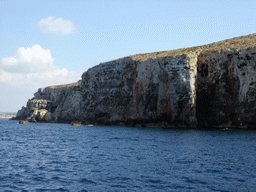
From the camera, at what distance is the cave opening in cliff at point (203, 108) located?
67.6 m

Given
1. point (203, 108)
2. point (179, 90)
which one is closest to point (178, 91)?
point (179, 90)

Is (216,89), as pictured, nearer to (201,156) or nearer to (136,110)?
(136,110)

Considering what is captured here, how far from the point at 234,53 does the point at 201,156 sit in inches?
1804

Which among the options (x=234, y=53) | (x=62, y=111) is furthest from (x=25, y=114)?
(x=234, y=53)

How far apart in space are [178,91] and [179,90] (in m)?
0.41

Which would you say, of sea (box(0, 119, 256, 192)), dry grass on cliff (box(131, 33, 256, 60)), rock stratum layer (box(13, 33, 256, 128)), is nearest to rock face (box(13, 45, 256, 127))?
rock stratum layer (box(13, 33, 256, 128))

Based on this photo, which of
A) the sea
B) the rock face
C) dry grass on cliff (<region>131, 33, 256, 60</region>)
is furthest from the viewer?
dry grass on cliff (<region>131, 33, 256, 60</region>)

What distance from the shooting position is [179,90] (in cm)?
6825

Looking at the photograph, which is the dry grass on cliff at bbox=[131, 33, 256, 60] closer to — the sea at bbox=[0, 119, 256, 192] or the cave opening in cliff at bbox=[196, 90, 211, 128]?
the cave opening in cliff at bbox=[196, 90, 211, 128]

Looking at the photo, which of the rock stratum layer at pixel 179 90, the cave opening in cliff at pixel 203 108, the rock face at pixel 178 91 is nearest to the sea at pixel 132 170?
the rock stratum layer at pixel 179 90

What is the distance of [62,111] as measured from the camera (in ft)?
382

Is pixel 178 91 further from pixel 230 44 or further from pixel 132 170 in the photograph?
pixel 132 170

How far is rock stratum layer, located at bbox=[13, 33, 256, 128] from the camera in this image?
62.5 meters

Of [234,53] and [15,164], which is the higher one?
[234,53]
